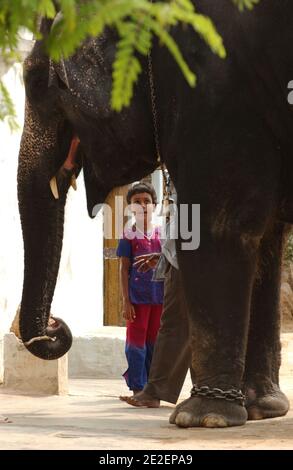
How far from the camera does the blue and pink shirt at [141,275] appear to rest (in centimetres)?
776

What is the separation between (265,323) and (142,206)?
1.60 metres

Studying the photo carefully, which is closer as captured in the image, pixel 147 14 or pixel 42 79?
pixel 147 14

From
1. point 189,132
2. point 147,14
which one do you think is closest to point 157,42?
point 189,132

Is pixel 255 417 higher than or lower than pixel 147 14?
lower

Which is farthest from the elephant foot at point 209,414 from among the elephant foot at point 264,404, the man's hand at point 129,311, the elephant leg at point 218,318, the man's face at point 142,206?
the man's face at point 142,206

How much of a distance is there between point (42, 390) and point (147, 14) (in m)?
6.31

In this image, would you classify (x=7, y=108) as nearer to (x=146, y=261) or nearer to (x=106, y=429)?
(x=106, y=429)

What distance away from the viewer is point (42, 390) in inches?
316

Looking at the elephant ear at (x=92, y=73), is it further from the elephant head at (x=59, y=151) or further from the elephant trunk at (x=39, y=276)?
the elephant trunk at (x=39, y=276)

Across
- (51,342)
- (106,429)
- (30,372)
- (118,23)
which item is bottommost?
(106,429)

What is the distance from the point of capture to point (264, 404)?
6.34 meters

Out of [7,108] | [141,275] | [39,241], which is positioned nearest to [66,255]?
[141,275]

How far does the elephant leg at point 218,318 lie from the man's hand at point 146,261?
2.04 metres
